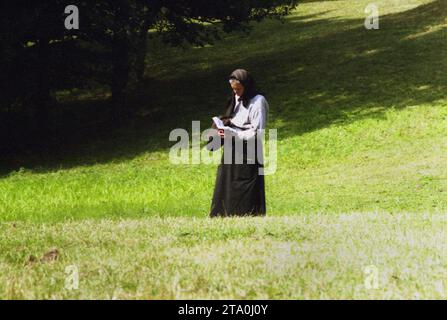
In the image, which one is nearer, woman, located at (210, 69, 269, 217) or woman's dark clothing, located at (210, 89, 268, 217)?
woman, located at (210, 69, 269, 217)

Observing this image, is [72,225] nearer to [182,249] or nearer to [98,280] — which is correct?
[182,249]

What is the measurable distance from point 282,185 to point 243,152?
8.44 meters

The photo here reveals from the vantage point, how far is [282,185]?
20000 millimetres

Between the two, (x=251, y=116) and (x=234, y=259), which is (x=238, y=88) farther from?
(x=234, y=259)

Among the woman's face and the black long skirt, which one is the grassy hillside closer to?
the black long skirt

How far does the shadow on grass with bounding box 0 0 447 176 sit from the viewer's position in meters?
25.9

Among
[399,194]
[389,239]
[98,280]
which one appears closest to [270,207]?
[399,194]

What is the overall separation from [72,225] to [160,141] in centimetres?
1488

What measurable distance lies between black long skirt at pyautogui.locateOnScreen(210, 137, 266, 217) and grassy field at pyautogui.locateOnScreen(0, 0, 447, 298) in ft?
2.16

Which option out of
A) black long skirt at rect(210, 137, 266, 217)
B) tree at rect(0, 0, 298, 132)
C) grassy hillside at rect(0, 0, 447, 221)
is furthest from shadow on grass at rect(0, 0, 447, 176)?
black long skirt at rect(210, 137, 266, 217)

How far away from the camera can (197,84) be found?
110ft

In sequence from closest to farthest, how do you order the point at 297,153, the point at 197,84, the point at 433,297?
the point at 433,297, the point at 297,153, the point at 197,84

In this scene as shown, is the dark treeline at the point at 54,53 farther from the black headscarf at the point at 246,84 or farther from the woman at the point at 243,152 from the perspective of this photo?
the black headscarf at the point at 246,84

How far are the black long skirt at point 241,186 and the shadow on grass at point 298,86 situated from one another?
12.7 metres
